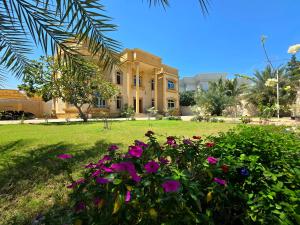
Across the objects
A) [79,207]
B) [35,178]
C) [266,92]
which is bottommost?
[35,178]

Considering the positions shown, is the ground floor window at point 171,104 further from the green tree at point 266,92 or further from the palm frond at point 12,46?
the palm frond at point 12,46

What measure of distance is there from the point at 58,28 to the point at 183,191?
248 cm

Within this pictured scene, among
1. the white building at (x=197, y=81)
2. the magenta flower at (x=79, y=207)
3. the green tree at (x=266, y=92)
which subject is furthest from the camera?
the white building at (x=197, y=81)

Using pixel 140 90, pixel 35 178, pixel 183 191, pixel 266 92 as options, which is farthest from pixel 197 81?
pixel 183 191

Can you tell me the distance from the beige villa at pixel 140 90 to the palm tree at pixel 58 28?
67.5ft

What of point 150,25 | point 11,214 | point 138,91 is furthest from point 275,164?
point 138,91

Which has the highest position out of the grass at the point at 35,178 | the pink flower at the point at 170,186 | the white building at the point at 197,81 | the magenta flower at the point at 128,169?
the white building at the point at 197,81

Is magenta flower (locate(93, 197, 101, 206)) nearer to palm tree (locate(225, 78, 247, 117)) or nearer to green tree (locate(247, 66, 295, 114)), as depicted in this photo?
green tree (locate(247, 66, 295, 114))

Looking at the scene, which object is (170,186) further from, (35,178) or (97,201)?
(35,178)

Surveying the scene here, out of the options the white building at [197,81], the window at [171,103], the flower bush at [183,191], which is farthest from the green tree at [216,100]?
the flower bush at [183,191]

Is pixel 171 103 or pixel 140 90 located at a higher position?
pixel 140 90

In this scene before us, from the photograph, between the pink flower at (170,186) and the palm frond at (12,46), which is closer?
the pink flower at (170,186)

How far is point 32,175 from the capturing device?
13.3 ft

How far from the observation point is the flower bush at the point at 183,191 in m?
1.35
